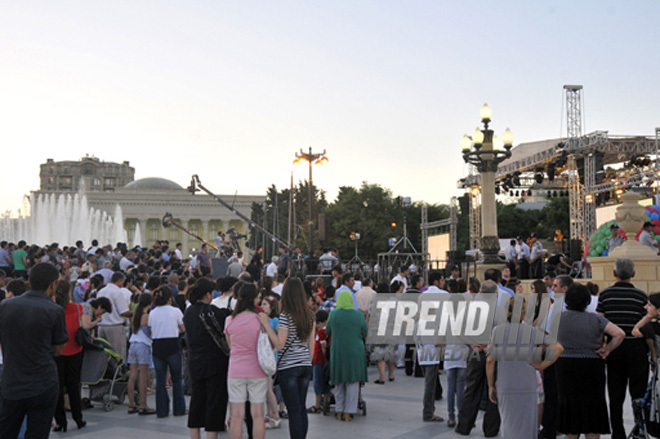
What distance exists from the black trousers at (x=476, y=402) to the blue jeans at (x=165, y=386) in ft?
13.2

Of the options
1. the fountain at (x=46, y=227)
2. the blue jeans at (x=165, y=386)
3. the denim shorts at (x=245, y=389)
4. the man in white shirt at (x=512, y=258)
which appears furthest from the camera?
the fountain at (x=46, y=227)

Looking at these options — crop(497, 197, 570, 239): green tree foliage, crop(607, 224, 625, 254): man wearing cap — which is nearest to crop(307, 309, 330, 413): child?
crop(607, 224, 625, 254): man wearing cap

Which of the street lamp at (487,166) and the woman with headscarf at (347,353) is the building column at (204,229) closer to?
the street lamp at (487,166)

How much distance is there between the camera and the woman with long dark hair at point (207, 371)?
726 centimetres

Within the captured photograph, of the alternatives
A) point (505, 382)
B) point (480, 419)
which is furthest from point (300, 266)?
point (505, 382)

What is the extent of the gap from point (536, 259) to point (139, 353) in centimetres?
1418

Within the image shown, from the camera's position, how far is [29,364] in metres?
5.67

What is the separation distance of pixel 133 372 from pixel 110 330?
1.17m

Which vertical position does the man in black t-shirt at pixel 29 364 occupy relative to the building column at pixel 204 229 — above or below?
below

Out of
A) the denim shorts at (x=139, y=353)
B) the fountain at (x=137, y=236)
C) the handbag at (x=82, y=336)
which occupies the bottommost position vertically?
the denim shorts at (x=139, y=353)

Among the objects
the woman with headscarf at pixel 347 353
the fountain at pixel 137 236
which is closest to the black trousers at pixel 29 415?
the woman with headscarf at pixel 347 353

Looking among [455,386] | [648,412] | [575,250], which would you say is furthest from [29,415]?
[575,250]

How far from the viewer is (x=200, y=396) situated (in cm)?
737

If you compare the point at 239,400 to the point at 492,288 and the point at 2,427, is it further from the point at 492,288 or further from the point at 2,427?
the point at 492,288
